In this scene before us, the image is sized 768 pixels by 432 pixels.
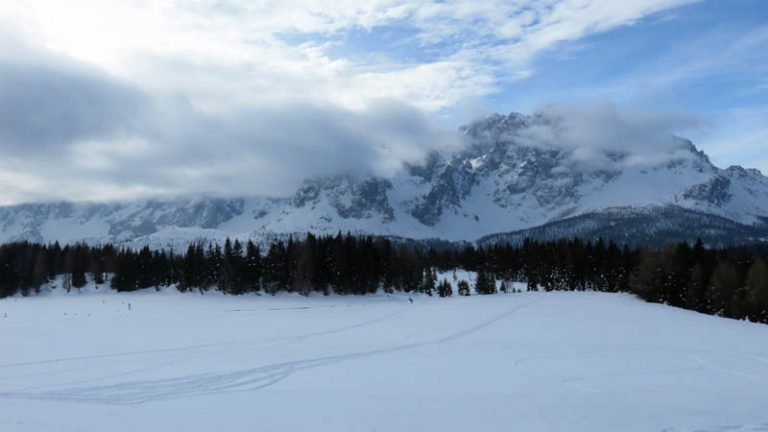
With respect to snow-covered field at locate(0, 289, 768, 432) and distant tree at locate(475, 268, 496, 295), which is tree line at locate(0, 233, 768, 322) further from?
snow-covered field at locate(0, 289, 768, 432)

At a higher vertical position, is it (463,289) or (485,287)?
(485,287)

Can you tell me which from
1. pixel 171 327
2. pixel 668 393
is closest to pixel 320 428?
pixel 668 393

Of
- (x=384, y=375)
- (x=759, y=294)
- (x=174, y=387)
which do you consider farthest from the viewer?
(x=759, y=294)

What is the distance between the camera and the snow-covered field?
19906 mm

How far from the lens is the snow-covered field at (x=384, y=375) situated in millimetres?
19906

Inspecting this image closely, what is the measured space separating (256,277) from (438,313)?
5146cm

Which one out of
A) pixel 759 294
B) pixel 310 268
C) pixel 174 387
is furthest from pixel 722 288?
pixel 174 387

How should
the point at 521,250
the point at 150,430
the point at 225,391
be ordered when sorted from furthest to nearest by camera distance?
1. the point at 521,250
2. the point at 225,391
3. the point at 150,430

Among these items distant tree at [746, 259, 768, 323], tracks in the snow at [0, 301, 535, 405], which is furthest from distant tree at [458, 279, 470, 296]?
tracks in the snow at [0, 301, 535, 405]

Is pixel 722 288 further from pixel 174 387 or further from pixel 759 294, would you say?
pixel 174 387

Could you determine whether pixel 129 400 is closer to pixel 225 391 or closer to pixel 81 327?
pixel 225 391

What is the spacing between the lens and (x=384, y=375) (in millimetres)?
28469

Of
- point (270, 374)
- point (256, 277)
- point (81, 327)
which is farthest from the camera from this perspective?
point (256, 277)

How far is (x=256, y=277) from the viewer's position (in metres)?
108
